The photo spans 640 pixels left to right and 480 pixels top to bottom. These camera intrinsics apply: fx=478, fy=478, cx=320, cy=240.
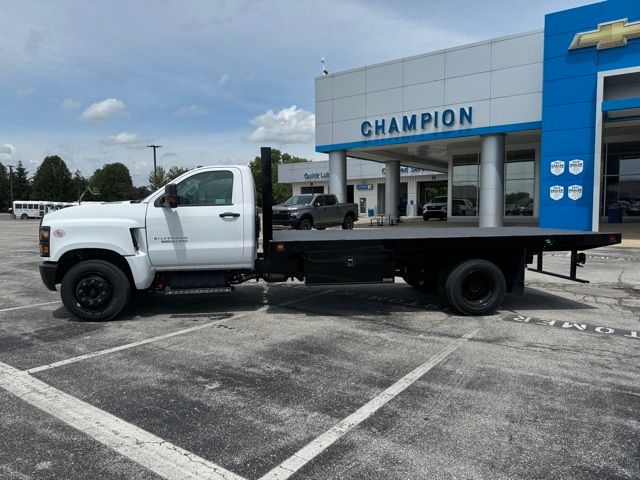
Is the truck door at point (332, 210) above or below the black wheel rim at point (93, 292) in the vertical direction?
above

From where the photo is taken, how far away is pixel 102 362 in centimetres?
516

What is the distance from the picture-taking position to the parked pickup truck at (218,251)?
6.65 m

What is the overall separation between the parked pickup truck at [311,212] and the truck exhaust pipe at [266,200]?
13584 mm

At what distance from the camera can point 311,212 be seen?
2130cm

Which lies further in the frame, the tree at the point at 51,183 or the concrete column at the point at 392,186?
the tree at the point at 51,183

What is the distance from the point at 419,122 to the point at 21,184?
96217 mm

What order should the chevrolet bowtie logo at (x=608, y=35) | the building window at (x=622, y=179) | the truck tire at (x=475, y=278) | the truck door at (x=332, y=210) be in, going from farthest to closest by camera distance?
1. the building window at (x=622, y=179)
2. the truck door at (x=332, y=210)
3. the chevrolet bowtie logo at (x=608, y=35)
4. the truck tire at (x=475, y=278)

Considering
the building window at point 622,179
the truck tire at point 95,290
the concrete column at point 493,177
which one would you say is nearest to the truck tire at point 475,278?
the truck tire at point 95,290

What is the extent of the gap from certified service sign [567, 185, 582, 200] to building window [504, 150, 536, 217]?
32.6 ft

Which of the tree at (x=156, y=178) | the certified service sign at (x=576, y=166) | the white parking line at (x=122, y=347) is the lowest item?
the white parking line at (x=122, y=347)

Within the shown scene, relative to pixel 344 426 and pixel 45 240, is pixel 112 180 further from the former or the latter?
pixel 344 426

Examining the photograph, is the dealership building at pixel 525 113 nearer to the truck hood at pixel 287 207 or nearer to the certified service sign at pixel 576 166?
the certified service sign at pixel 576 166

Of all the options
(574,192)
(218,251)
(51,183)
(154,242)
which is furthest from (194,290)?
(51,183)

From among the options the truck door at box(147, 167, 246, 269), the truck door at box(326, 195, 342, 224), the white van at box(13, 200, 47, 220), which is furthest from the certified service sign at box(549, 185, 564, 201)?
the white van at box(13, 200, 47, 220)
